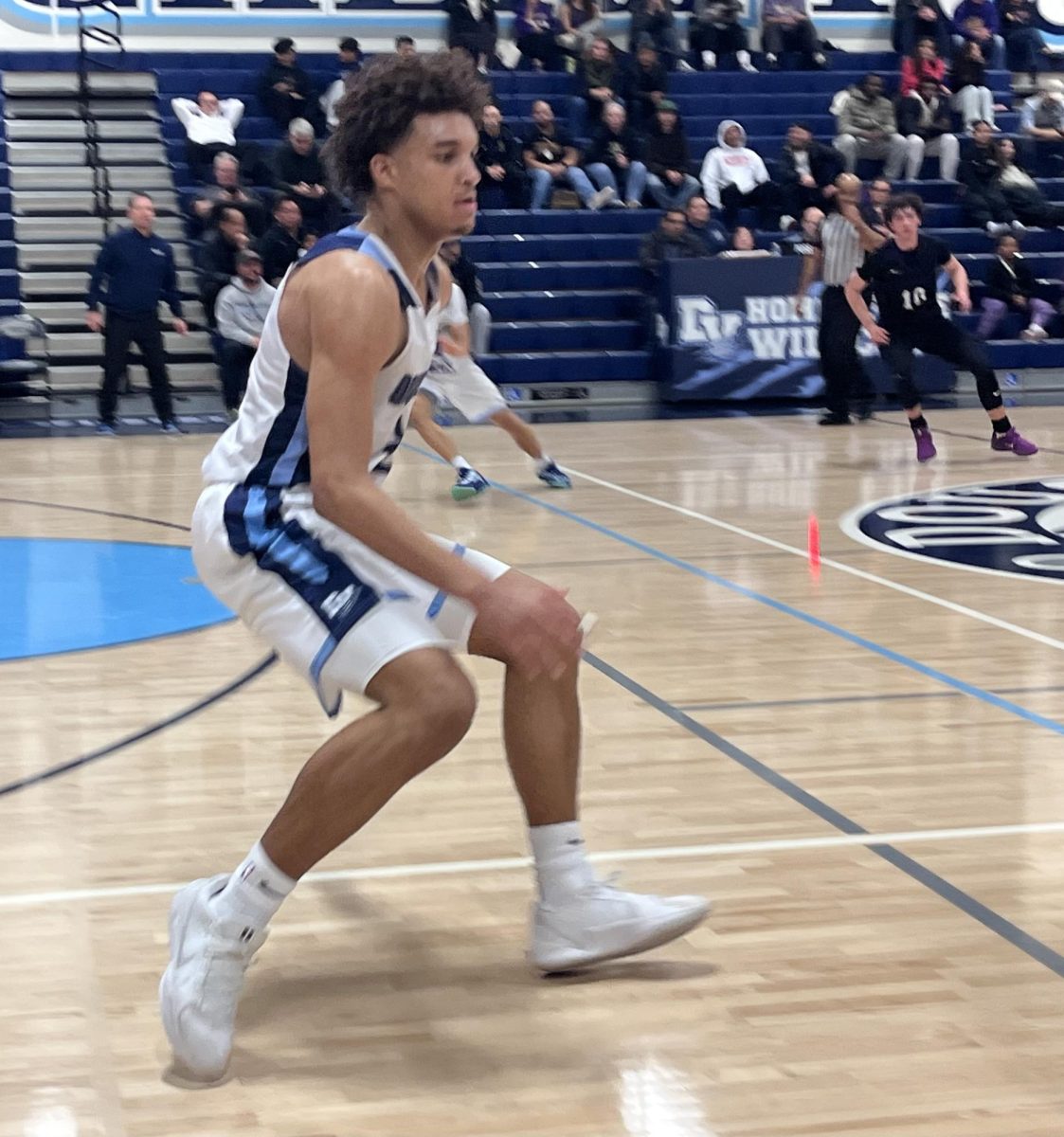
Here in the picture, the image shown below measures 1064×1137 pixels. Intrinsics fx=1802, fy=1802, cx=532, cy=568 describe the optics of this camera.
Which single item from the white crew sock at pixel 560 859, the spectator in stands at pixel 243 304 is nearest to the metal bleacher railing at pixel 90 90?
the spectator in stands at pixel 243 304

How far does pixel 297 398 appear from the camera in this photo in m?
2.97

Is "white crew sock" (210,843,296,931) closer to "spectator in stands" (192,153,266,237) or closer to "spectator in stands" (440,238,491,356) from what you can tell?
"spectator in stands" (440,238,491,356)

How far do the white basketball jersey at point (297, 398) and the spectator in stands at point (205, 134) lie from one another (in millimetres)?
13537

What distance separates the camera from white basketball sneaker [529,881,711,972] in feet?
10.3

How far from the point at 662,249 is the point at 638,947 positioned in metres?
12.5

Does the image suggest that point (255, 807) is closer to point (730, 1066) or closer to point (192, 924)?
point (192, 924)

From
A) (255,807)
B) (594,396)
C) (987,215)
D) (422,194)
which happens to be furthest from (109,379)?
(422,194)

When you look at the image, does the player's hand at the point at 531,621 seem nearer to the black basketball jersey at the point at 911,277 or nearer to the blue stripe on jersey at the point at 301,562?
the blue stripe on jersey at the point at 301,562

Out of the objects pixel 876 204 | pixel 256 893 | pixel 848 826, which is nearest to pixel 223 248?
pixel 876 204

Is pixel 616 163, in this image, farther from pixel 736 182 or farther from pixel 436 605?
pixel 436 605

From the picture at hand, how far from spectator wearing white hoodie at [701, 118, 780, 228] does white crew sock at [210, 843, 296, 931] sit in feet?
46.6

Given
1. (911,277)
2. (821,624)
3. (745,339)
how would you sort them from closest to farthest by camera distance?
(821,624)
(911,277)
(745,339)

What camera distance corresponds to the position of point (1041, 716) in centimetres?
498

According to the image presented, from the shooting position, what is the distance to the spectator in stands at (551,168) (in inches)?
646
